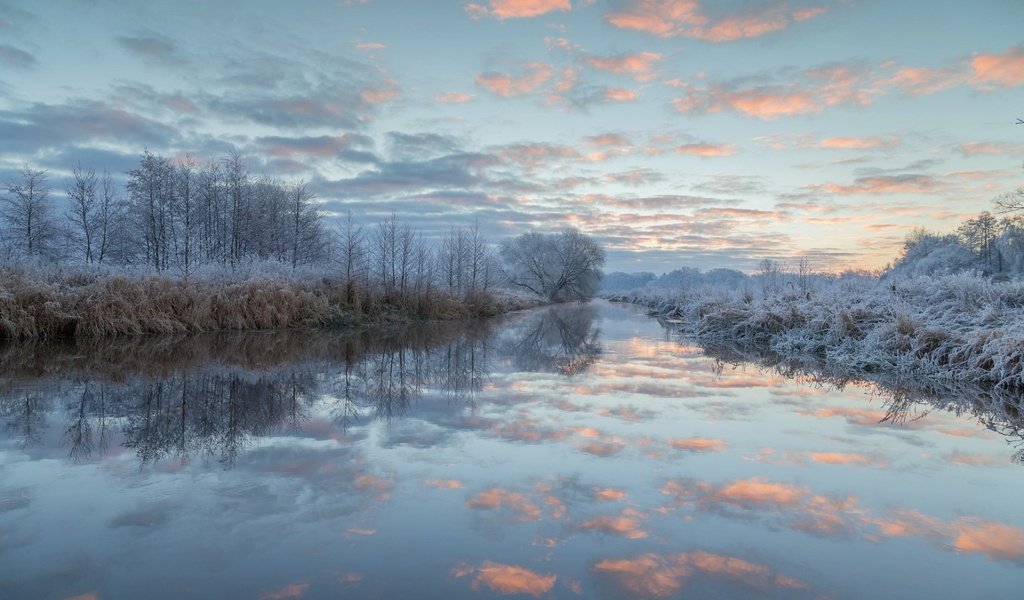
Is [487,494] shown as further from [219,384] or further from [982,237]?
[982,237]

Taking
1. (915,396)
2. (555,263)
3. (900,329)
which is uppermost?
(555,263)

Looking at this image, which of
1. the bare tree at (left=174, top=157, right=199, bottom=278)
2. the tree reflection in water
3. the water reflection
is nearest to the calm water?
the tree reflection in water

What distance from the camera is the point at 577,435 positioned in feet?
17.0

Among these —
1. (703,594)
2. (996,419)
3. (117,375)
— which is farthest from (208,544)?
(996,419)

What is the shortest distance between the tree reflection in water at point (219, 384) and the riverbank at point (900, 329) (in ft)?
16.0

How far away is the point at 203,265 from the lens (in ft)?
61.1

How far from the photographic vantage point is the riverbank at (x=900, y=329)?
8.70 meters

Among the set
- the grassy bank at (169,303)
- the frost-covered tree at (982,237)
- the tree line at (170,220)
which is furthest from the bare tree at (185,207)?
the frost-covered tree at (982,237)

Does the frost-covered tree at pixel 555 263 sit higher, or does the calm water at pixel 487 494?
the frost-covered tree at pixel 555 263

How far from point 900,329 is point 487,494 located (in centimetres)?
1012

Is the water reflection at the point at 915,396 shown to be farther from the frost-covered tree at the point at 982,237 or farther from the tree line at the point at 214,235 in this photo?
the frost-covered tree at the point at 982,237

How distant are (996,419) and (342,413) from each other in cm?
735

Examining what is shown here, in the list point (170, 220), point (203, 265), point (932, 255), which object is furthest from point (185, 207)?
point (932, 255)

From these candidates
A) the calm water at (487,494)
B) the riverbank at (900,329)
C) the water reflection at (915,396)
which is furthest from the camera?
the riverbank at (900,329)
